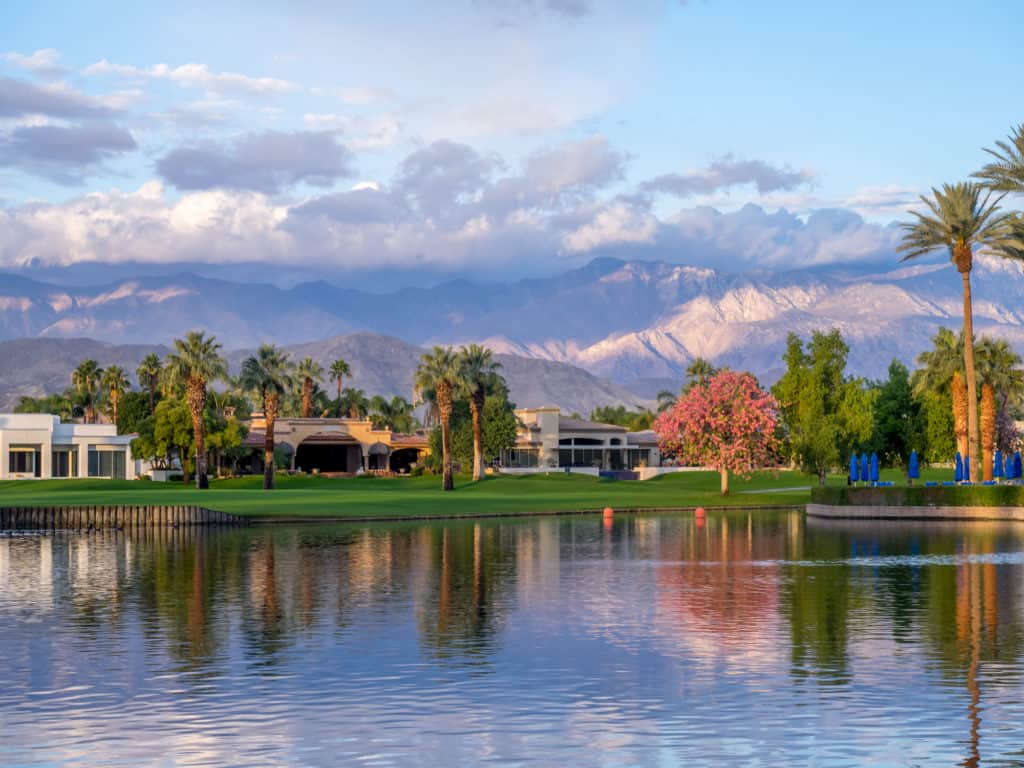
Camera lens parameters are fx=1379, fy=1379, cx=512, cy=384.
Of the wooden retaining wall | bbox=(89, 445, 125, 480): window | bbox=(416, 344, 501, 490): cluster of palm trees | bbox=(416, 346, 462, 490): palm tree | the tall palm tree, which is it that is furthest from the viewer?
bbox=(89, 445, 125, 480): window

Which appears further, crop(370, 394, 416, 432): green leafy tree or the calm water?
crop(370, 394, 416, 432): green leafy tree

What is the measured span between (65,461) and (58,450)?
1232 mm


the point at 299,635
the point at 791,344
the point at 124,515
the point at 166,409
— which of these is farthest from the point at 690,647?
the point at 166,409

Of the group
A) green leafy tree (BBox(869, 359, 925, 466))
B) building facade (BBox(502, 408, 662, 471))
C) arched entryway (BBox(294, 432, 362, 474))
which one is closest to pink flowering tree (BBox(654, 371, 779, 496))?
green leafy tree (BBox(869, 359, 925, 466))

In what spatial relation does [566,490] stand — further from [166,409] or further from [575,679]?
[575,679]

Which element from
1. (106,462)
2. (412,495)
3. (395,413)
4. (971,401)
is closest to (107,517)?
(412,495)

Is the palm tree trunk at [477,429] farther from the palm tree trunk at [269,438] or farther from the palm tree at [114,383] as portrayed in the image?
the palm tree at [114,383]

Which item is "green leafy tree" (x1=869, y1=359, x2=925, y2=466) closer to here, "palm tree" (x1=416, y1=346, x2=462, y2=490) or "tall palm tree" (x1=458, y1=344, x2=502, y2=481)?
"tall palm tree" (x1=458, y1=344, x2=502, y2=481)

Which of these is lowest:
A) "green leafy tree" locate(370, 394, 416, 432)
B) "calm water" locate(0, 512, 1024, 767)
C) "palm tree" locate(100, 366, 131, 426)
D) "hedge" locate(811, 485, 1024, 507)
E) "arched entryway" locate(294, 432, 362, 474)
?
"calm water" locate(0, 512, 1024, 767)

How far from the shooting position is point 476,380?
10931 centimetres

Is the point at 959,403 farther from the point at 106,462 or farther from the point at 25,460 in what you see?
the point at 25,460

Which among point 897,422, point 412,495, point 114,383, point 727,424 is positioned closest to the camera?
point 412,495

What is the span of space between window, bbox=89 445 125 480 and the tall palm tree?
102 feet

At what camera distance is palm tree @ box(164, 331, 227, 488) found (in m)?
97.1
